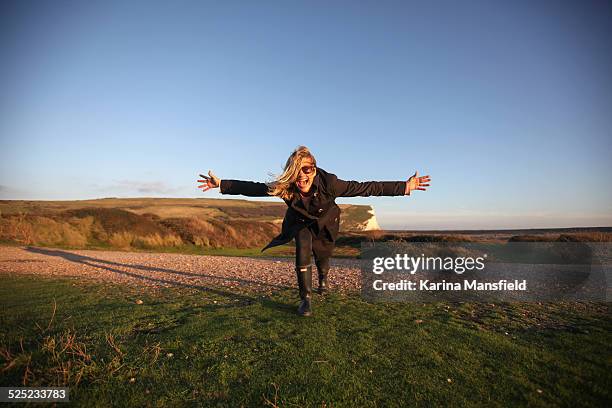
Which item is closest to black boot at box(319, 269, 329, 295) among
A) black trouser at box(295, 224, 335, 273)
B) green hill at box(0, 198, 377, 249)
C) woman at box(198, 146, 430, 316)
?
black trouser at box(295, 224, 335, 273)

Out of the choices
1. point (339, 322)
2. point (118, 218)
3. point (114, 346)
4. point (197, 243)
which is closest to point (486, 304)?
point (339, 322)

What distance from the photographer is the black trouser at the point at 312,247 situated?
17.8 ft

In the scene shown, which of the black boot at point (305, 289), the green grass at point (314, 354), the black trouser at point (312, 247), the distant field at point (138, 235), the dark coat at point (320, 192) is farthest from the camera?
the distant field at point (138, 235)

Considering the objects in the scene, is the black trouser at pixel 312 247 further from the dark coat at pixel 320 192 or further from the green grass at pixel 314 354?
the green grass at pixel 314 354

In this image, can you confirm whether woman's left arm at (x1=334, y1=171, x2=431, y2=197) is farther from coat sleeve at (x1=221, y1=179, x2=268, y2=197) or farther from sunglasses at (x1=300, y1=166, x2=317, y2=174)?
coat sleeve at (x1=221, y1=179, x2=268, y2=197)

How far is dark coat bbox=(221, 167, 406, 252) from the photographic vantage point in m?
5.69

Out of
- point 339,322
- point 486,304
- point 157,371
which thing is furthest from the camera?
point 486,304

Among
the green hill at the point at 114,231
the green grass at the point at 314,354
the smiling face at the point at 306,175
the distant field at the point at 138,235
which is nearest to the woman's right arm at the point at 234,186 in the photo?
the smiling face at the point at 306,175

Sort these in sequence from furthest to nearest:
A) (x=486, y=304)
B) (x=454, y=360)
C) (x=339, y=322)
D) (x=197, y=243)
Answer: (x=197, y=243), (x=486, y=304), (x=339, y=322), (x=454, y=360)

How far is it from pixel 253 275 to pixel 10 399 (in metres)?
7.20

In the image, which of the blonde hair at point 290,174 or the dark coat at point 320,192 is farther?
the dark coat at point 320,192

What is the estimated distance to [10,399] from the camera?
2.44m

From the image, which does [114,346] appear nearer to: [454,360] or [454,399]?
[454,399]

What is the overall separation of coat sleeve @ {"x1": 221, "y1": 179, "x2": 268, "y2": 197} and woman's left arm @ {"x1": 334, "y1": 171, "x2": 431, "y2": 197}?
4.39 feet
